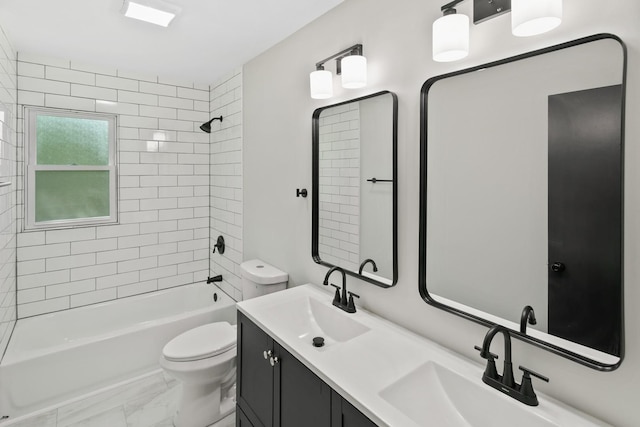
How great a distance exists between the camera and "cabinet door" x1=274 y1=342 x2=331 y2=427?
1.18m

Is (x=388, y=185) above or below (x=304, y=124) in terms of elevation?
below

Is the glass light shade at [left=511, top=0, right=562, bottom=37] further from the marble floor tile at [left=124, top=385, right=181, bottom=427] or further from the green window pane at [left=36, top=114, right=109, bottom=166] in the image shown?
the green window pane at [left=36, top=114, right=109, bottom=166]

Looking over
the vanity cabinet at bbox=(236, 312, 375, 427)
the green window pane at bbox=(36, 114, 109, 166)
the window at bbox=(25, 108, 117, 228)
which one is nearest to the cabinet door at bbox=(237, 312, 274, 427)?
the vanity cabinet at bbox=(236, 312, 375, 427)

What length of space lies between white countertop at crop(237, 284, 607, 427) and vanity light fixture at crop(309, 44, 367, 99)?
1.15 metres

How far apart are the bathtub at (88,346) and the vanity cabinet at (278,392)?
1.19m

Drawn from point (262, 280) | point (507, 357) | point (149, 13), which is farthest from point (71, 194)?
point (507, 357)

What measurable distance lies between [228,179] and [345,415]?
8.14 feet

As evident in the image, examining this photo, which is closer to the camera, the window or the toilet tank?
the toilet tank

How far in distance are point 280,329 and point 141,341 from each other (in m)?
1.69

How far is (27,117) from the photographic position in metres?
2.66

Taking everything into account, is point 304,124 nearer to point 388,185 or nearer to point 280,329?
point 388,185

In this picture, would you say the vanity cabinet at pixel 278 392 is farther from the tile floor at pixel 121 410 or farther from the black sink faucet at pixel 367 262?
the tile floor at pixel 121 410

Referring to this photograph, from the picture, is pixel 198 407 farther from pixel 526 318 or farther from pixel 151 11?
pixel 151 11

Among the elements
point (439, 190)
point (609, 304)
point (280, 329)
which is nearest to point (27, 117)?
point (280, 329)
